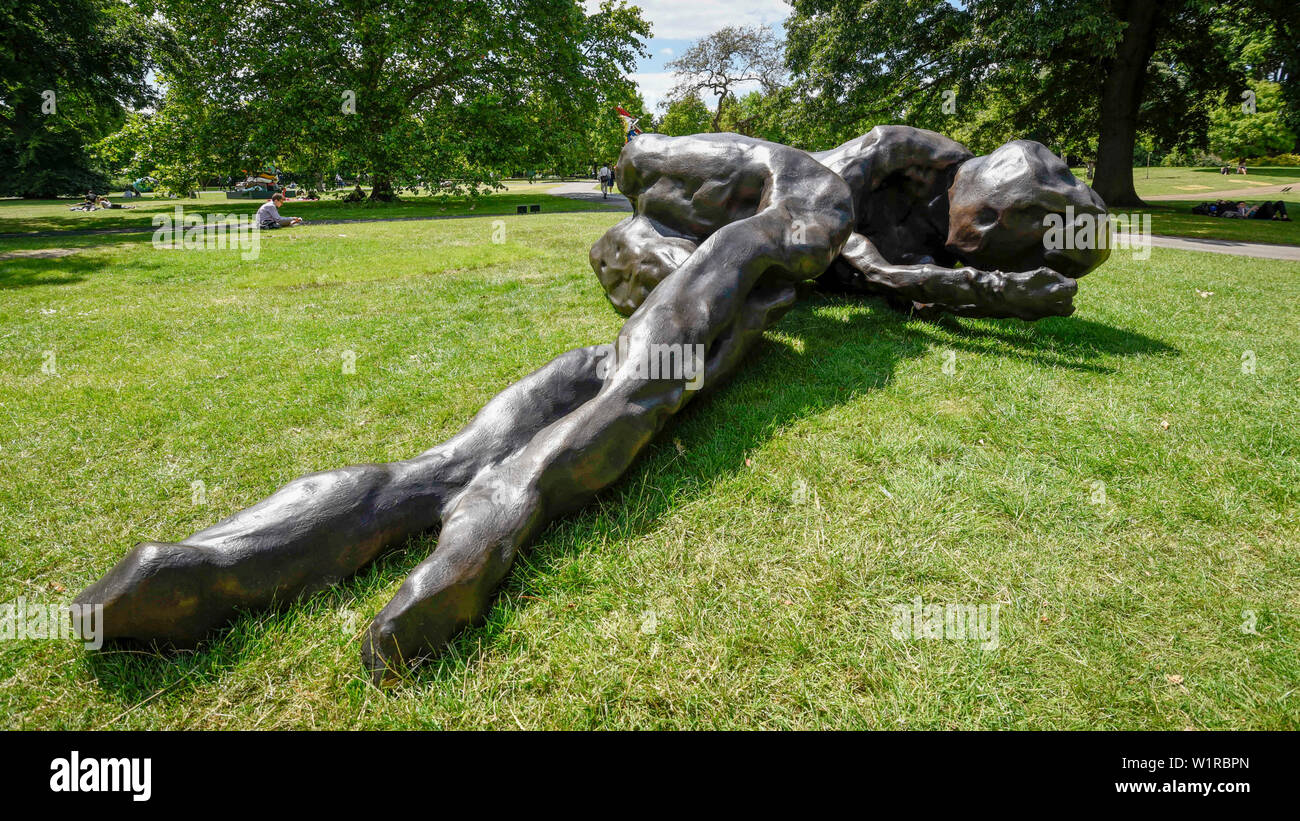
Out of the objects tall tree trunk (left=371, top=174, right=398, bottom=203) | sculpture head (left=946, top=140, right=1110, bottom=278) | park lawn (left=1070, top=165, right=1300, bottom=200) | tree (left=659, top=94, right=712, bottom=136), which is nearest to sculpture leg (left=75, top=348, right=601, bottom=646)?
sculpture head (left=946, top=140, right=1110, bottom=278)

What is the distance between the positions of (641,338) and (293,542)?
1.88 metres

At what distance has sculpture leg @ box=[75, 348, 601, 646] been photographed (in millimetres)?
1990

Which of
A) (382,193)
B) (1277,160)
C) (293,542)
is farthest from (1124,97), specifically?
(1277,160)

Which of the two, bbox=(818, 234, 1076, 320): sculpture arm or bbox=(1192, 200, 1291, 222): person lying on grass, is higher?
bbox=(1192, 200, 1291, 222): person lying on grass

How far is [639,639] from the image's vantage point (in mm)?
2223

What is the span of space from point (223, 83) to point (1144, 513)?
27167mm

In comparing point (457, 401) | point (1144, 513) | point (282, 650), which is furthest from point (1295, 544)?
point (457, 401)

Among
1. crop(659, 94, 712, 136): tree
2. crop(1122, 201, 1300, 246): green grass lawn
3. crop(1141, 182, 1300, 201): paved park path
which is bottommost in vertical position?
crop(1122, 201, 1300, 246): green grass lawn

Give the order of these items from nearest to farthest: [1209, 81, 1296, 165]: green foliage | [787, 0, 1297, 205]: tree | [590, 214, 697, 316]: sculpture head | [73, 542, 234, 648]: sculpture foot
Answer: [73, 542, 234, 648]: sculpture foot < [590, 214, 697, 316]: sculpture head < [787, 0, 1297, 205]: tree < [1209, 81, 1296, 165]: green foliage

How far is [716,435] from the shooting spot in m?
3.64

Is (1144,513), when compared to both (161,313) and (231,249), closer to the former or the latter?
(161,313)

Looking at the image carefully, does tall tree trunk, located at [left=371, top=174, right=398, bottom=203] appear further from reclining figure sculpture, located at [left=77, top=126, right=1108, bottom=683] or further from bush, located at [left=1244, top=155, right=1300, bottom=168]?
bush, located at [left=1244, top=155, right=1300, bottom=168]

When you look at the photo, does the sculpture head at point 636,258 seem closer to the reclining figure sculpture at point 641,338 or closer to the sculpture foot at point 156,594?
the reclining figure sculpture at point 641,338

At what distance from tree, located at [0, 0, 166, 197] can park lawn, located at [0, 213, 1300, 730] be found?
58.2 feet
